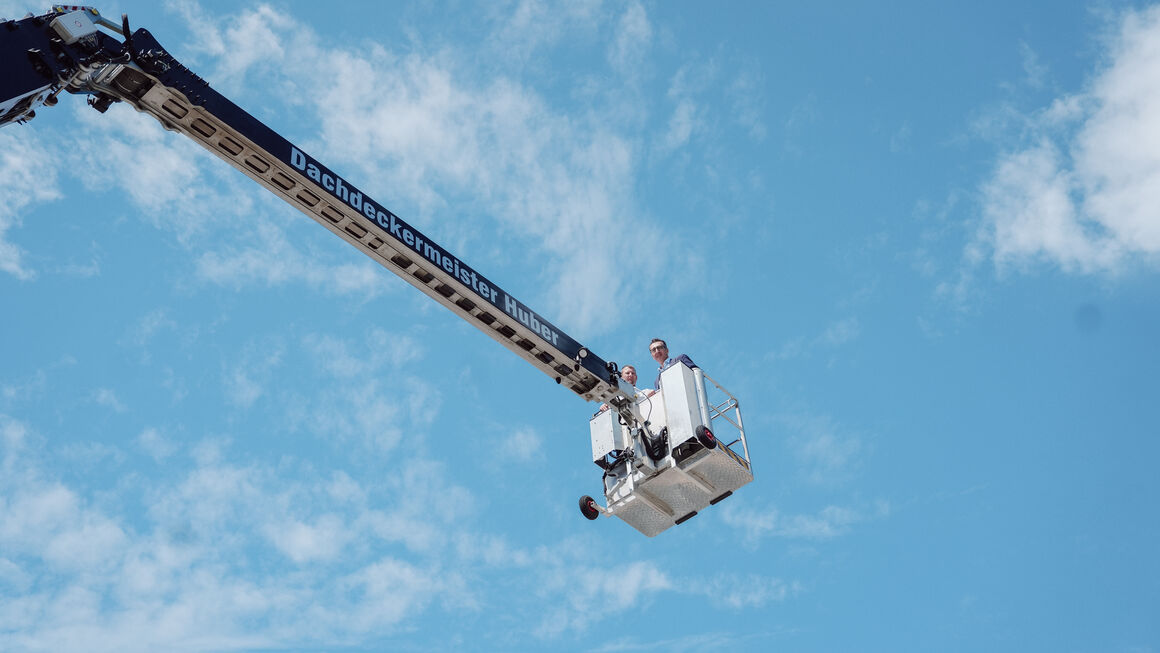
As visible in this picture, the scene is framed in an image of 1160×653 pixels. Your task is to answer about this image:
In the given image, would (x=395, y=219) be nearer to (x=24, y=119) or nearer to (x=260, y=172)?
(x=260, y=172)

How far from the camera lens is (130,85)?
14312 mm

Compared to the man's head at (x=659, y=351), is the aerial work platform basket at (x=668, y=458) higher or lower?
lower

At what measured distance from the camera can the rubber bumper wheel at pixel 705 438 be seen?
731 inches

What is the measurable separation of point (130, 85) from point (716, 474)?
11.4m

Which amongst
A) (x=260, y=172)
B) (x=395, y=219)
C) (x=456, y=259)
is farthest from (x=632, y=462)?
(x=260, y=172)

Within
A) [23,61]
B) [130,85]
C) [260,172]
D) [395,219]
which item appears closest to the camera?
[23,61]

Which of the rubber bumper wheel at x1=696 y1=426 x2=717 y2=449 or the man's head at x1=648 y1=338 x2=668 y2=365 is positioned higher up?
the man's head at x1=648 y1=338 x2=668 y2=365

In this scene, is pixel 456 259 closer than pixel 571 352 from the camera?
Yes

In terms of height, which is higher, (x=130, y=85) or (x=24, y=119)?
(x=130, y=85)

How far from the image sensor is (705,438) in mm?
18578

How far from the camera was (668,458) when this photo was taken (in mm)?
19109

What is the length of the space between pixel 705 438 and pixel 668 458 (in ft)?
2.94

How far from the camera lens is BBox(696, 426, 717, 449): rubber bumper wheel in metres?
18.6

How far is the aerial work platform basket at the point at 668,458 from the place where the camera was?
19.0 m
